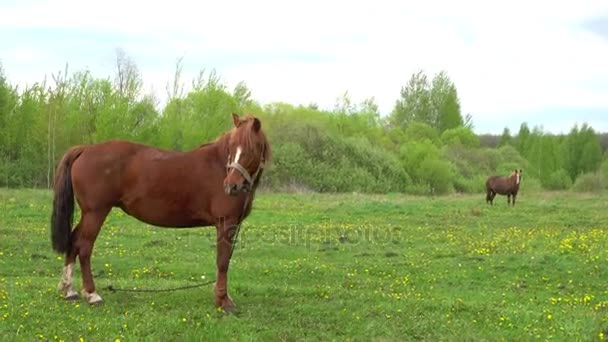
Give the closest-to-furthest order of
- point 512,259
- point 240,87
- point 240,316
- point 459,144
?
1. point 240,316
2. point 512,259
3. point 240,87
4. point 459,144

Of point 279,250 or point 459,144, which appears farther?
point 459,144

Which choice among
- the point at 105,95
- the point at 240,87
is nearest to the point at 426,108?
the point at 240,87

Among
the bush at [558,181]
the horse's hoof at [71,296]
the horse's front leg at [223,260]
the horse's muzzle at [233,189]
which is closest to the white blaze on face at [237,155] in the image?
Answer: the horse's muzzle at [233,189]

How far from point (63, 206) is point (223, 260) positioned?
2277 mm

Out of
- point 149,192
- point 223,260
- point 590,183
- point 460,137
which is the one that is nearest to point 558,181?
point 590,183

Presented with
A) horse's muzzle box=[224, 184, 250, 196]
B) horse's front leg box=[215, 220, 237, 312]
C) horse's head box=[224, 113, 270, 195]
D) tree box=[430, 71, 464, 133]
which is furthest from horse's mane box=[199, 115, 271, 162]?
tree box=[430, 71, 464, 133]

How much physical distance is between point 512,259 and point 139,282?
7.98 metres

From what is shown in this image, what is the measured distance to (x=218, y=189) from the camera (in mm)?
8531

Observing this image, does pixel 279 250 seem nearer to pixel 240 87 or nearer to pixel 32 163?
pixel 32 163

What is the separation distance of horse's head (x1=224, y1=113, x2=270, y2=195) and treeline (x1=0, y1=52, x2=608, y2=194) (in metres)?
34.6

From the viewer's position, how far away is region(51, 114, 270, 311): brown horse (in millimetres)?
8477

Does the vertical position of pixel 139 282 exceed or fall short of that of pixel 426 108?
it falls short

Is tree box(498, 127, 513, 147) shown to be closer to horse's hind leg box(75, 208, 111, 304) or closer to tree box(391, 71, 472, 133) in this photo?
tree box(391, 71, 472, 133)

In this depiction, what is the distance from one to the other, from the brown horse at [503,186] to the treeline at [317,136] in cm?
1614
